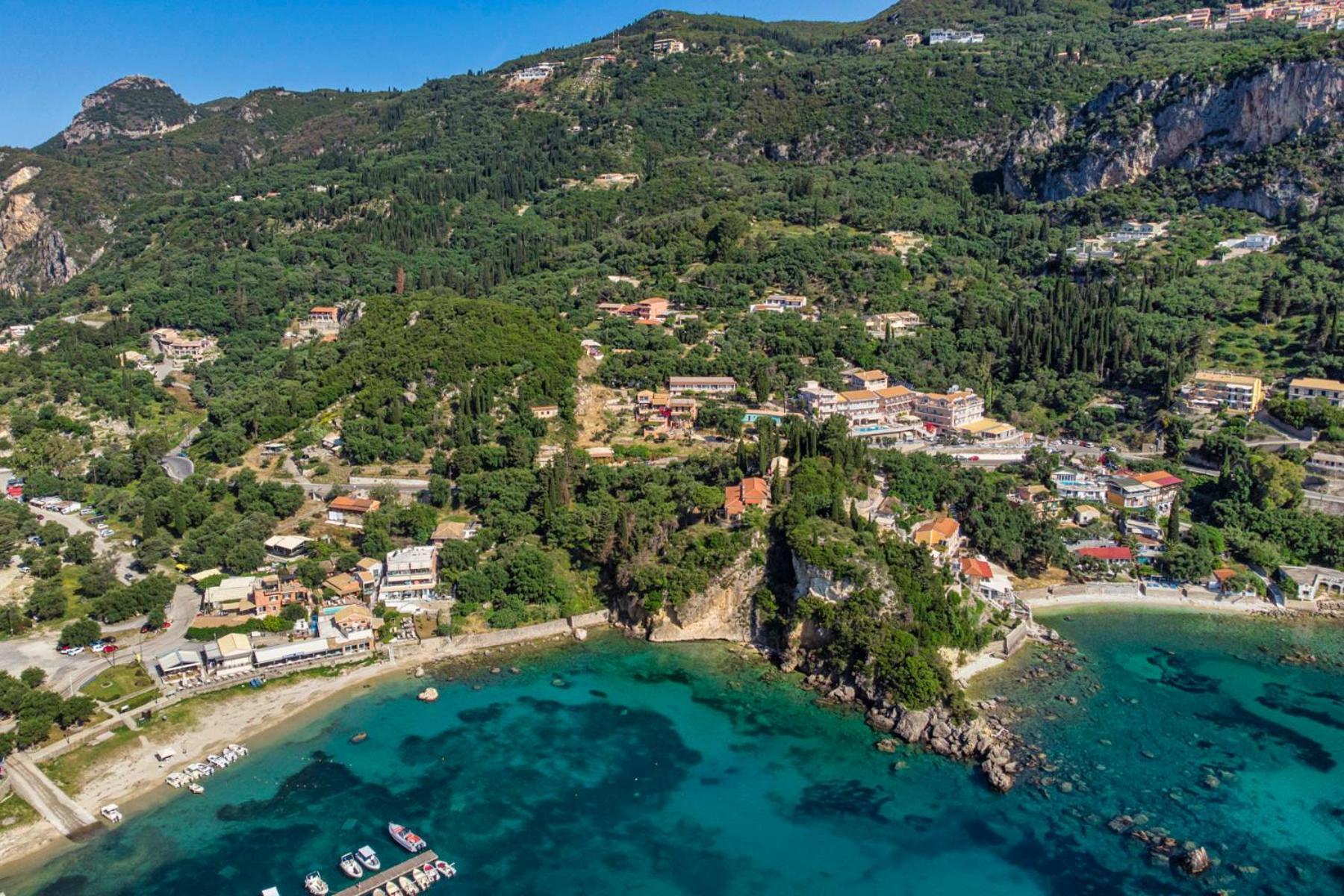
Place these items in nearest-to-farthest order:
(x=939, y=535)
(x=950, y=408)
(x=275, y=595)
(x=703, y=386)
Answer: (x=275, y=595) < (x=939, y=535) < (x=950, y=408) < (x=703, y=386)

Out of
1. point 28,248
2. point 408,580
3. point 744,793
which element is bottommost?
point 744,793

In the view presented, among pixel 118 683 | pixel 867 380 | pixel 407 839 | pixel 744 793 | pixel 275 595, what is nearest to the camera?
pixel 407 839

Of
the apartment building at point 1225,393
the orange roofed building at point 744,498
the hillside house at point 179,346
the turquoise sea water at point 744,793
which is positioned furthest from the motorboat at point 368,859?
the hillside house at point 179,346

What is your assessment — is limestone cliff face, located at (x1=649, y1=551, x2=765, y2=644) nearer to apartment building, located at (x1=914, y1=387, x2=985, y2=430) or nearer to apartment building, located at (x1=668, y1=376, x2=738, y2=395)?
apartment building, located at (x1=668, y1=376, x2=738, y2=395)

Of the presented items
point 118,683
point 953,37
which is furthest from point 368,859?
point 953,37

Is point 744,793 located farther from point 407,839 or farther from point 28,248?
point 28,248

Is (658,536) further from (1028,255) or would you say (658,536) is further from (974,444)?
(1028,255)
